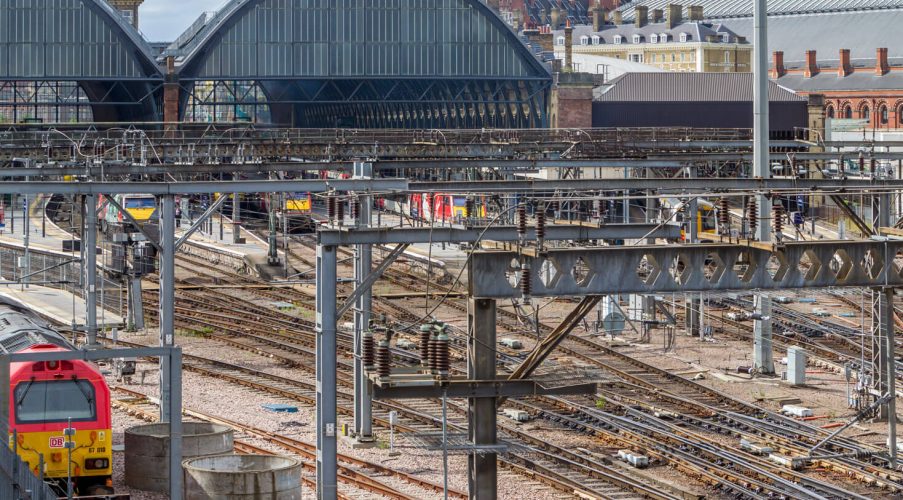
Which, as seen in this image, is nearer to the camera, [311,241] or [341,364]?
[341,364]

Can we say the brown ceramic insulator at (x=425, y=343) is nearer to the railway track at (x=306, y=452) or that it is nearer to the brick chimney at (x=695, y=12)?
the railway track at (x=306, y=452)

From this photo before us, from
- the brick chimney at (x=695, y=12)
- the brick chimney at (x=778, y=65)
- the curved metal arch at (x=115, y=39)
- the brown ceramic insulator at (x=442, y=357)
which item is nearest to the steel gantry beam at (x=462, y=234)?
the brown ceramic insulator at (x=442, y=357)

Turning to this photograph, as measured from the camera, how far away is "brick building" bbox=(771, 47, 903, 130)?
110750 mm

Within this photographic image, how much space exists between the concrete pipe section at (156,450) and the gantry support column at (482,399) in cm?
669

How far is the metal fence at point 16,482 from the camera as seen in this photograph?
18.0 meters

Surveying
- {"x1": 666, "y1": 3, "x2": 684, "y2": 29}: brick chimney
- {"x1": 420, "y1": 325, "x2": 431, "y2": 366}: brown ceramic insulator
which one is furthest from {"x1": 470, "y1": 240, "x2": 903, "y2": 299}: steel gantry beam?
{"x1": 666, "y1": 3, "x2": 684, "y2": 29}: brick chimney

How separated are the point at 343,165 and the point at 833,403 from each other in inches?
509

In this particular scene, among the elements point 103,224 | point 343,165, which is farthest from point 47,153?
point 343,165

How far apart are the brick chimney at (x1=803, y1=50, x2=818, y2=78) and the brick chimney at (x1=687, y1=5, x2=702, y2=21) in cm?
1970

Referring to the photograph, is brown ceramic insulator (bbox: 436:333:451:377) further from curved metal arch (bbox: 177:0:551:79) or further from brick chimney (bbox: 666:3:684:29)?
brick chimney (bbox: 666:3:684:29)

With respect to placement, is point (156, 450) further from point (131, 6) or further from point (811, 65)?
point (131, 6)

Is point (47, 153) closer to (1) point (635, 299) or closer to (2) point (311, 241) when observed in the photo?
(1) point (635, 299)

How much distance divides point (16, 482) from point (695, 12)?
126082 mm

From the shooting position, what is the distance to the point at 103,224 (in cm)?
4359
